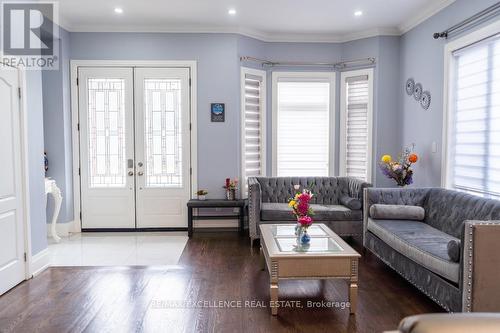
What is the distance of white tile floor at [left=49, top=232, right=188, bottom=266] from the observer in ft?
13.1

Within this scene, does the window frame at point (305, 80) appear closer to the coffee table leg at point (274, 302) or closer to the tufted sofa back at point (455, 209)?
the tufted sofa back at point (455, 209)

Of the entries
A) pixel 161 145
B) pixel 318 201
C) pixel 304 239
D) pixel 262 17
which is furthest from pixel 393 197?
pixel 161 145

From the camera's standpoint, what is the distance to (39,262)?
12.1 feet

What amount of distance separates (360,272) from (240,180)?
7.55ft

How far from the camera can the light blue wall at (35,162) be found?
11.6 feet

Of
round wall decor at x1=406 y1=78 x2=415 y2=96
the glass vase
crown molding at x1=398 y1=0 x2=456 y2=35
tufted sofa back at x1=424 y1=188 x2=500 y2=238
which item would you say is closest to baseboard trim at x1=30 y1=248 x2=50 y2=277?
the glass vase

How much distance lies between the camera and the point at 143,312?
9.03 feet

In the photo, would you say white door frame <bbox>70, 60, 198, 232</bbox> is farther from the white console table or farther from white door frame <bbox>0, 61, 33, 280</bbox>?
white door frame <bbox>0, 61, 33, 280</bbox>

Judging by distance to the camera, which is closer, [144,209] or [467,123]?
[467,123]

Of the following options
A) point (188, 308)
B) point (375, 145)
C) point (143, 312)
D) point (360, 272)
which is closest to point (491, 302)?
point (360, 272)

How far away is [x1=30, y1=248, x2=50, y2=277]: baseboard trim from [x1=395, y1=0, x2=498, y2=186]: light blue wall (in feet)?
15.0

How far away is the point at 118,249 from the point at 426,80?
4.49m

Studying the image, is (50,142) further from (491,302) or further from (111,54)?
(491,302)

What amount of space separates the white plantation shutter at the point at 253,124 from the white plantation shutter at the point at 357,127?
137 centimetres
